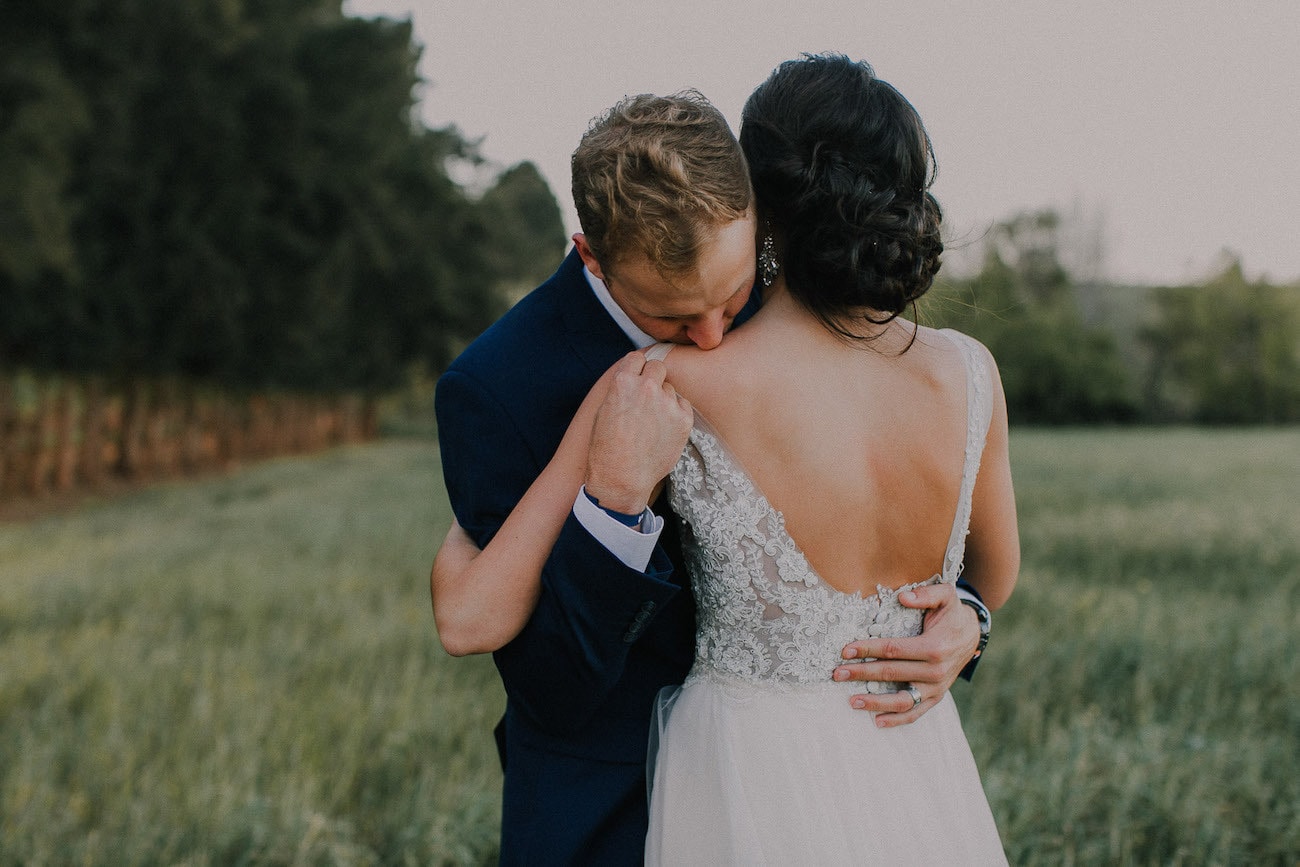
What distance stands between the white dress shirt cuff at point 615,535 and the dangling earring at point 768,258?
1.92 feet

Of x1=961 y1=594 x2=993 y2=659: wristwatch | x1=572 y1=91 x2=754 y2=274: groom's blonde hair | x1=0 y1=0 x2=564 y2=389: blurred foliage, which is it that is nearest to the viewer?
x1=572 y1=91 x2=754 y2=274: groom's blonde hair

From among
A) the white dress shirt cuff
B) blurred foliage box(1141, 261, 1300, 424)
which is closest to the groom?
the white dress shirt cuff

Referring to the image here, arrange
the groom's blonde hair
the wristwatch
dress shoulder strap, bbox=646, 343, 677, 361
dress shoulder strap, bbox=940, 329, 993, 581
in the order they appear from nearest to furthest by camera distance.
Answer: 1. the groom's blonde hair
2. dress shoulder strap, bbox=646, 343, 677, 361
3. dress shoulder strap, bbox=940, 329, 993, 581
4. the wristwatch

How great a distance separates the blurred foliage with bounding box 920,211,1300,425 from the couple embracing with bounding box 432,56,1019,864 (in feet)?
158

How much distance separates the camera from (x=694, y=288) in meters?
1.69

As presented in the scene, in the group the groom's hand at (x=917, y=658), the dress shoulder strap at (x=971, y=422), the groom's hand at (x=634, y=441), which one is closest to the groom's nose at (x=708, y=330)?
the groom's hand at (x=634, y=441)

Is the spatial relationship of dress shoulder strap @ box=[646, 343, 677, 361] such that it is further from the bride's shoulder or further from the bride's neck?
the bride's shoulder

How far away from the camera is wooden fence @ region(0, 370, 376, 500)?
20.8 metres

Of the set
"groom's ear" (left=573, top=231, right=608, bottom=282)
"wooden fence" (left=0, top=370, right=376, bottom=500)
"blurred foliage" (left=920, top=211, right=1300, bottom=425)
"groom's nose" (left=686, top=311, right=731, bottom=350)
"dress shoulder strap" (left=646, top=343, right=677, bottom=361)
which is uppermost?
"blurred foliage" (left=920, top=211, right=1300, bottom=425)

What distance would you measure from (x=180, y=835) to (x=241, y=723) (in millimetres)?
1332

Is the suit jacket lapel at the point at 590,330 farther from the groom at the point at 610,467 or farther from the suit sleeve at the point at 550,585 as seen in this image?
the suit sleeve at the point at 550,585

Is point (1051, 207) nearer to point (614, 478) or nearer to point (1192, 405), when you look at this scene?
point (1192, 405)

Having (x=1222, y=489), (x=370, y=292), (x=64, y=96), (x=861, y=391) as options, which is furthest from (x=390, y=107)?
(x=861, y=391)

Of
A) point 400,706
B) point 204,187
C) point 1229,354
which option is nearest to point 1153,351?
point 1229,354
